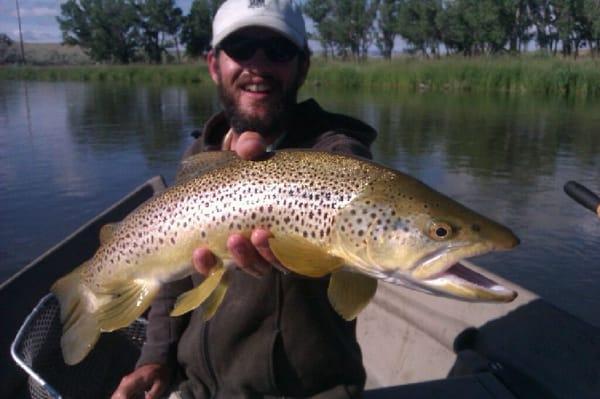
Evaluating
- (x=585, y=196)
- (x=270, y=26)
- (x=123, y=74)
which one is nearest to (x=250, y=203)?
(x=270, y=26)

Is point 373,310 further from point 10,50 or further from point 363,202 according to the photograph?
point 10,50

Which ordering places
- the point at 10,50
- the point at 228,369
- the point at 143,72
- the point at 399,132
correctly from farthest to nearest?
the point at 10,50, the point at 143,72, the point at 399,132, the point at 228,369

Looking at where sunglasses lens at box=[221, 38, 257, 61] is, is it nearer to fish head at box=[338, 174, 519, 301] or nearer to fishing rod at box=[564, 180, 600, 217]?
fish head at box=[338, 174, 519, 301]

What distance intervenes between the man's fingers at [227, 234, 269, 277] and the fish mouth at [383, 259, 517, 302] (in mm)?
541

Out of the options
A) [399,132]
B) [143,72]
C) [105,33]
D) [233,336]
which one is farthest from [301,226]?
[105,33]

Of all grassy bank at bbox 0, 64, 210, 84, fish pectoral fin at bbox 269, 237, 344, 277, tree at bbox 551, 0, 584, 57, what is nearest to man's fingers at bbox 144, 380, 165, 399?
fish pectoral fin at bbox 269, 237, 344, 277

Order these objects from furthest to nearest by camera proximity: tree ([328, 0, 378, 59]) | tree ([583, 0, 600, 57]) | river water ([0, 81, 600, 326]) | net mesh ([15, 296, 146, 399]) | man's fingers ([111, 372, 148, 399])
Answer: tree ([328, 0, 378, 59])
tree ([583, 0, 600, 57])
river water ([0, 81, 600, 326])
net mesh ([15, 296, 146, 399])
man's fingers ([111, 372, 148, 399])

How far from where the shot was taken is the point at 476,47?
6869 centimetres

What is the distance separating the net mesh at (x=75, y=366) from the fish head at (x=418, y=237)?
1745mm

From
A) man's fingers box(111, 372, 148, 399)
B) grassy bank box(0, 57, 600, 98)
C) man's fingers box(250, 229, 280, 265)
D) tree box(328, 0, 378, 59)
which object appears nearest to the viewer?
man's fingers box(250, 229, 280, 265)

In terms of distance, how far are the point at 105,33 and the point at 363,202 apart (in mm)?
96222

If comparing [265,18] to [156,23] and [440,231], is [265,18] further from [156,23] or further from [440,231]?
[156,23]

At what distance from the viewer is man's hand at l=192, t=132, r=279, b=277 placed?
243 cm

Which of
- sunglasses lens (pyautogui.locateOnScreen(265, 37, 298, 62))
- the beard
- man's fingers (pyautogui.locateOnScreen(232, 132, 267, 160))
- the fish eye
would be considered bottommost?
the fish eye
